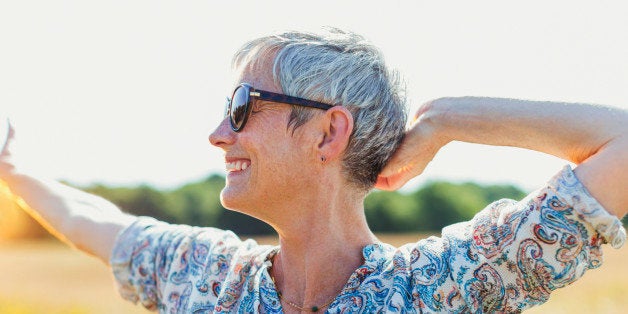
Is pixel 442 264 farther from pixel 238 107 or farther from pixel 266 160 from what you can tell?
pixel 238 107

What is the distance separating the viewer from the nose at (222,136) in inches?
101

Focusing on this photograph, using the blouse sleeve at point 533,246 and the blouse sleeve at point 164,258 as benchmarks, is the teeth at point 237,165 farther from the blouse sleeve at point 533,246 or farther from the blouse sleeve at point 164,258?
the blouse sleeve at point 533,246

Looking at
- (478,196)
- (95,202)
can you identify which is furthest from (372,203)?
(95,202)

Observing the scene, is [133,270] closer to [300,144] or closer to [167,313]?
[167,313]

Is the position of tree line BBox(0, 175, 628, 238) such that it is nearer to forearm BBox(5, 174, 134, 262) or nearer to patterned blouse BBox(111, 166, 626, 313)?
forearm BBox(5, 174, 134, 262)

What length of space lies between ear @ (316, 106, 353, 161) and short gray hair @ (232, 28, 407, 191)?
0.09ft

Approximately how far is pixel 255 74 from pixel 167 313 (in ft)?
2.97

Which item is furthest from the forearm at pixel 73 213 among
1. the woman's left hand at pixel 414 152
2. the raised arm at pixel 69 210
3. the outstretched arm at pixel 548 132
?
the outstretched arm at pixel 548 132

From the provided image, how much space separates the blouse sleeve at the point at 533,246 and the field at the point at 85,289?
5.14 meters

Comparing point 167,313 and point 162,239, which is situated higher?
point 162,239

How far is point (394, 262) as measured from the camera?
7.97 ft

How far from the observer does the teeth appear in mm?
2529

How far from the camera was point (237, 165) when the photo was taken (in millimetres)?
2549

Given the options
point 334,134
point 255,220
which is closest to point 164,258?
point 334,134
